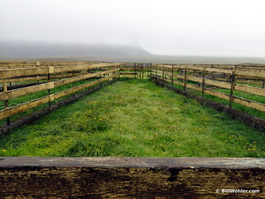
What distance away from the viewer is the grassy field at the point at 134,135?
11.7ft

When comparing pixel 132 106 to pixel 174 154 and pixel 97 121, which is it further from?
pixel 174 154

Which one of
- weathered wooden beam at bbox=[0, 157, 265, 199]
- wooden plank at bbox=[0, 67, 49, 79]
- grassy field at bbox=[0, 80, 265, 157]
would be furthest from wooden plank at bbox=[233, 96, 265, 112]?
wooden plank at bbox=[0, 67, 49, 79]

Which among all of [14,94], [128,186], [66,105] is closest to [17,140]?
[14,94]

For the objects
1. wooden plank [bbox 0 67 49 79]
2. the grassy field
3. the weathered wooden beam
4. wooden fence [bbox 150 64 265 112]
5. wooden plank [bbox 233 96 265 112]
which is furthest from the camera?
wooden fence [bbox 150 64 265 112]

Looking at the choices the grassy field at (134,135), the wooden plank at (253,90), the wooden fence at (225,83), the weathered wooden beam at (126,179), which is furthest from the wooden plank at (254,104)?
the weathered wooden beam at (126,179)

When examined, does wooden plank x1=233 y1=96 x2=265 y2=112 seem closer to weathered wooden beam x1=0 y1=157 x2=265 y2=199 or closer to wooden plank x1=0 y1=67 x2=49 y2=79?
weathered wooden beam x1=0 y1=157 x2=265 y2=199

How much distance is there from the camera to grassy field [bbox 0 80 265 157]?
357 cm

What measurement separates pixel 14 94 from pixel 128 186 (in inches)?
176

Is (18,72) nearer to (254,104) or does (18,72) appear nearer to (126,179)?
(126,179)

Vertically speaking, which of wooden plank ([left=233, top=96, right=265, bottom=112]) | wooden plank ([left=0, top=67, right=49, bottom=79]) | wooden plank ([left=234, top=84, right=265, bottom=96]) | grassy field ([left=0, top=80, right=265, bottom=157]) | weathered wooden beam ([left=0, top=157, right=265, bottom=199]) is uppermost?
wooden plank ([left=0, top=67, right=49, bottom=79])

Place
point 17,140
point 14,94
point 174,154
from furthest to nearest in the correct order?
point 14,94, point 17,140, point 174,154

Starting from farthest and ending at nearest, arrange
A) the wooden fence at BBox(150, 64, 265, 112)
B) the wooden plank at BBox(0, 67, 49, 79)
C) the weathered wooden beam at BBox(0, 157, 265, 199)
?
the wooden fence at BBox(150, 64, 265, 112), the wooden plank at BBox(0, 67, 49, 79), the weathered wooden beam at BBox(0, 157, 265, 199)

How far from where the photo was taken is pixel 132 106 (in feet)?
23.2

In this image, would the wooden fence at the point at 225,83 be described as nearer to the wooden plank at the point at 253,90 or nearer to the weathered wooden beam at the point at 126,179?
the wooden plank at the point at 253,90
